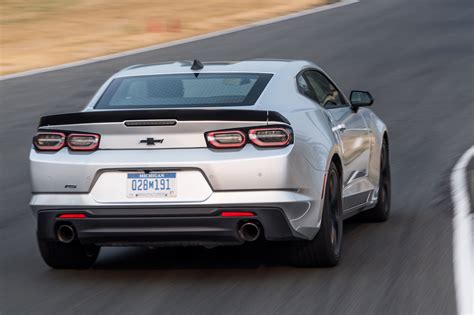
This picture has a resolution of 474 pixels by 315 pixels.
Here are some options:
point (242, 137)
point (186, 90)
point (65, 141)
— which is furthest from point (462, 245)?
point (65, 141)

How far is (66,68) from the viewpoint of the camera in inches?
954

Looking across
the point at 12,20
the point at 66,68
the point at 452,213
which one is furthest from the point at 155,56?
the point at 452,213

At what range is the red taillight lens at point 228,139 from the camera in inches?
284

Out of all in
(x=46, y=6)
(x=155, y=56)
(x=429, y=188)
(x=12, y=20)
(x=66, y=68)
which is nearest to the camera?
(x=429, y=188)

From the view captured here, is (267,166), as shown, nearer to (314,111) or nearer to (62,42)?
(314,111)

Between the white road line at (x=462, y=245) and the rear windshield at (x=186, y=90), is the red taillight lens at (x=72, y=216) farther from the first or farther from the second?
the white road line at (x=462, y=245)

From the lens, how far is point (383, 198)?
10.3 metres

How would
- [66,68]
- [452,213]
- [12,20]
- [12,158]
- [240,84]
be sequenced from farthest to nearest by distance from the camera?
1. [12,20]
2. [66,68]
3. [12,158]
4. [452,213]
5. [240,84]

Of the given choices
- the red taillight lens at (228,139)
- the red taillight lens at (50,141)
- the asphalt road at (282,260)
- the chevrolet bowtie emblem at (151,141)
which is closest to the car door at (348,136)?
the asphalt road at (282,260)

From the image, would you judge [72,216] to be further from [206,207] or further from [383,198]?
[383,198]

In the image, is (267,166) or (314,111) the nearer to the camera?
(267,166)

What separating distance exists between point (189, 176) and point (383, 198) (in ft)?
11.4

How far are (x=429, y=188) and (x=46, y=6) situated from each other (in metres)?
28.2

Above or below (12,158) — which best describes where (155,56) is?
below
